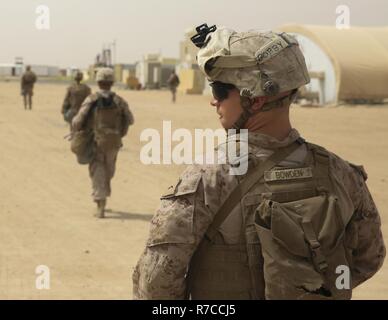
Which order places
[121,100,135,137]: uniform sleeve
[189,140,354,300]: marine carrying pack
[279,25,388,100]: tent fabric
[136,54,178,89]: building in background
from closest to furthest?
1. [189,140,354,300]: marine carrying pack
2. [121,100,135,137]: uniform sleeve
3. [279,25,388,100]: tent fabric
4. [136,54,178,89]: building in background

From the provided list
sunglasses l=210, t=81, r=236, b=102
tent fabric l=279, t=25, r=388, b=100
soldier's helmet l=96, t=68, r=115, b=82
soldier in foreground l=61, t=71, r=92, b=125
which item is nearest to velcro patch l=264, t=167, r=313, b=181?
sunglasses l=210, t=81, r=236, b=102

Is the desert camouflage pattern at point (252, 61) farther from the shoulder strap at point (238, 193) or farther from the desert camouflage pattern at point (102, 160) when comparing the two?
the desert camouflage pattern at point (102, 160)

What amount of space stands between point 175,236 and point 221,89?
0.50 metres

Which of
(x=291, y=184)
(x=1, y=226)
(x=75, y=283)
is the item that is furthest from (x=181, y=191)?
(x=1, y=226)

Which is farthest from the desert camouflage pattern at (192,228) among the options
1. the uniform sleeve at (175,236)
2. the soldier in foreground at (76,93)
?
the soldier in foreground at (76,93)

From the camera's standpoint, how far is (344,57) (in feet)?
107

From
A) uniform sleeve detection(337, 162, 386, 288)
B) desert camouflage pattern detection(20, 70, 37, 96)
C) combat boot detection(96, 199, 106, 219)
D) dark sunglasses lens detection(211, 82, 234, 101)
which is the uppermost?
dark sunglasses lens detection(211, 82, 234, 101)

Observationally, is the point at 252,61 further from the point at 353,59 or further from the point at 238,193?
the point at 353,59

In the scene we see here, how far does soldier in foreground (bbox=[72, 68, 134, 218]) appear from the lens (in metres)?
8.51

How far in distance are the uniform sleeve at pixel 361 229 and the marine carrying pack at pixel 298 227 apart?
0.10 m

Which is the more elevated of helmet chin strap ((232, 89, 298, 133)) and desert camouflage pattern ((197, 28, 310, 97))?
desert camouflage pattern ((197, 28, 310, 97))

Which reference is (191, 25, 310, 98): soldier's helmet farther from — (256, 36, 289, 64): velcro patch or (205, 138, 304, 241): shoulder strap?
(205, 138, 304, 241): shoulder strap

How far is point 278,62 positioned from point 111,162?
665 centimetres
